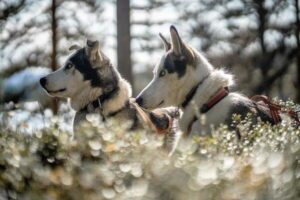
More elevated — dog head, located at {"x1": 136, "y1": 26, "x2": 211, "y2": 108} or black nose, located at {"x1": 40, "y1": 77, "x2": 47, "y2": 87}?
dog head, located at {"x1": 136, "y1": 26, "x2": 211, "y2": 108}

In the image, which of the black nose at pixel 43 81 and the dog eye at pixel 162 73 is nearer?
the dog eye at pixel 162 73

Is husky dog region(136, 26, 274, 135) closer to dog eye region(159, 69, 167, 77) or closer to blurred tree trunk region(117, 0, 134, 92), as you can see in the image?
dog eye region(159, 69, 167, 77)

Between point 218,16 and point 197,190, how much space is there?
15304 mm

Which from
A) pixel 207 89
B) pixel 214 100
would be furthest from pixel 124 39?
pixel 214 100

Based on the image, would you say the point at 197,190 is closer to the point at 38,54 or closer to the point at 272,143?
the point at 272,143

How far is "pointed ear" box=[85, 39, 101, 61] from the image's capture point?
7.76m

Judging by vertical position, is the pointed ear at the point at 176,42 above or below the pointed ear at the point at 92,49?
above

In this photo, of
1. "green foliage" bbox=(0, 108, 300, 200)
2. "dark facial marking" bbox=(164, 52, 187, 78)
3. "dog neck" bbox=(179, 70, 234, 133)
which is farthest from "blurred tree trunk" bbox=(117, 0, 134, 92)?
"green foliage" bbox=(0, 108, 300, 200)

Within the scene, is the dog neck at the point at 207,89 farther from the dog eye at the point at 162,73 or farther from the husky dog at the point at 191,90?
the dog eye at the point at 162,73

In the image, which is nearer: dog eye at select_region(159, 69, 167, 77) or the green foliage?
the green foliage

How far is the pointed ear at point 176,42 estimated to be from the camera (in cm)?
596

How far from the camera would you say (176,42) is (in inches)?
237

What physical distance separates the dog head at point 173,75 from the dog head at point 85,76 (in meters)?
1.57

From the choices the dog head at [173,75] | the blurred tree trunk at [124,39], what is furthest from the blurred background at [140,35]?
the dog head at [173,75]
